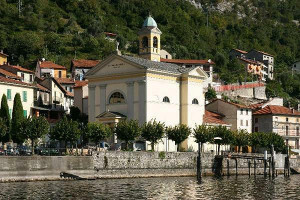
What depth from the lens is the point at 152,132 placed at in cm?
7906

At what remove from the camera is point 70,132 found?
73.6 metres

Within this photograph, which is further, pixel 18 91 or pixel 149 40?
pixel 149 40

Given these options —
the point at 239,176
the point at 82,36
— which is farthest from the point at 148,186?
the point at 82,36

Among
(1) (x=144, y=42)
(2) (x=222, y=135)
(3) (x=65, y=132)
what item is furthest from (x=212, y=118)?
(3) (x=65, y=132)

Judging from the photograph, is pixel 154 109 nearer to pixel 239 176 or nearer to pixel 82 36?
pixel 239 176

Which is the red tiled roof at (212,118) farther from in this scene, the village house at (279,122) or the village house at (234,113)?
the village house at (279,122)

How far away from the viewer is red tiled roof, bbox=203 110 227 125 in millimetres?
96500

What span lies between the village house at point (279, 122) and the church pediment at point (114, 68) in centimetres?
3057

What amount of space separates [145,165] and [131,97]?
14.5m

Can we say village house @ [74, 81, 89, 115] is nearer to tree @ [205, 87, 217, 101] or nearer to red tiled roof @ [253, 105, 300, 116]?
red tiled roof @ [253, 105, 300, 116]

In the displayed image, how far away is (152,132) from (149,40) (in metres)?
22.4

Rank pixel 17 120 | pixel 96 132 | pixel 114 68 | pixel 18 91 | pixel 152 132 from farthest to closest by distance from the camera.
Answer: pixel 114 68 < pixel 18 91 < pixel 152 132 < pixel 17 120 < pixel 96 132

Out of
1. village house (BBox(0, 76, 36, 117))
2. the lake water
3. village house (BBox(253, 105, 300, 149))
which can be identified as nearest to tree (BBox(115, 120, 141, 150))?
the lake water

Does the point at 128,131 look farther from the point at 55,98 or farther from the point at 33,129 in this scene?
the point at 55,98
